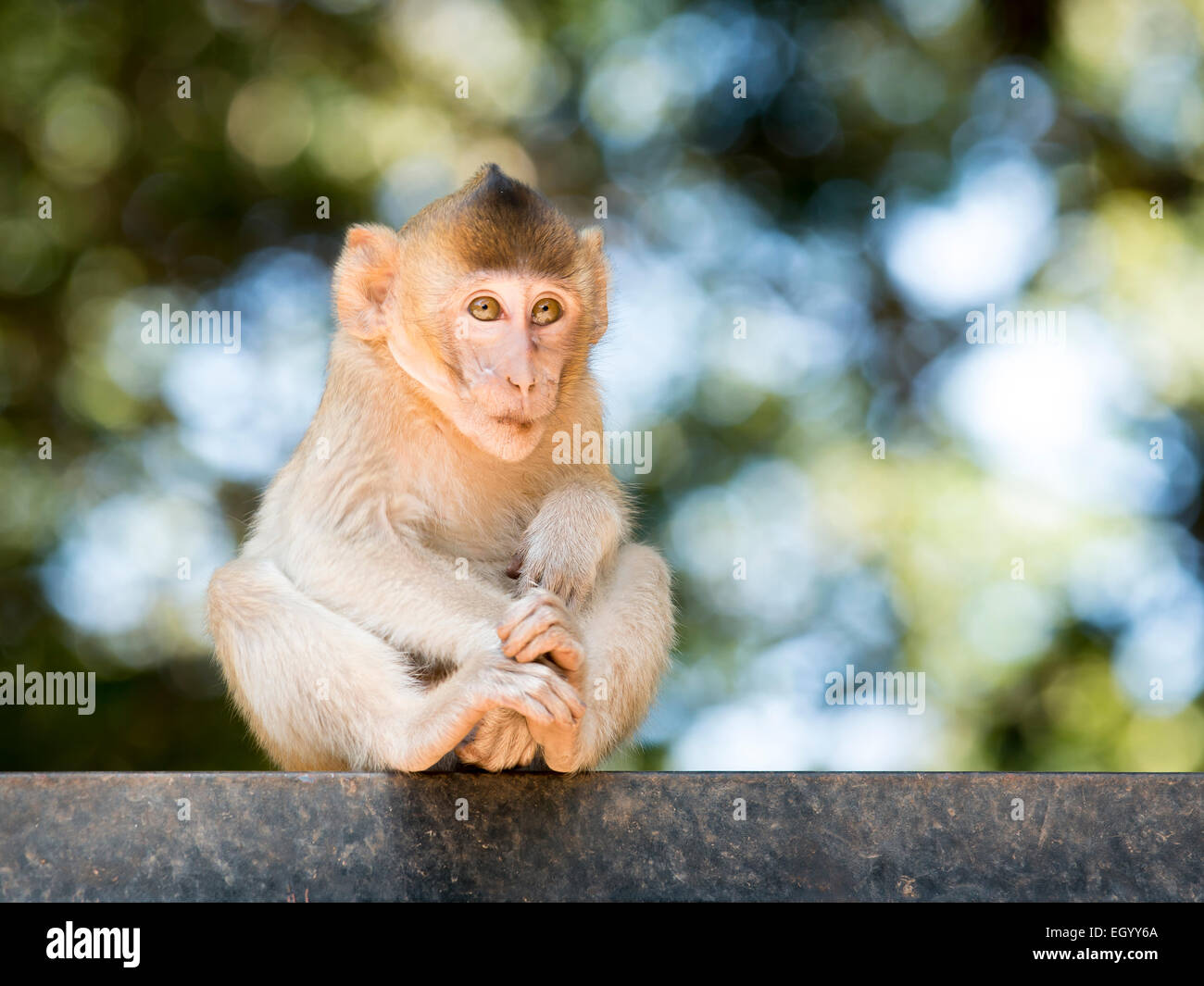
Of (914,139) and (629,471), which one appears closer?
(629,471)

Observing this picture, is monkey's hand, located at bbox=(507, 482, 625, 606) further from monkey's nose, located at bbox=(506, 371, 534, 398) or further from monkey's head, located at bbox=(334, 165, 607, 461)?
monkey's nose, located at bbox=(506, 371, 534, 398)

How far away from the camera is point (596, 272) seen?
501cm

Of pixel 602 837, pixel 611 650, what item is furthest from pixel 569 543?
pixel 602 837

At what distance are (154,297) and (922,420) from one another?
17.5 feet

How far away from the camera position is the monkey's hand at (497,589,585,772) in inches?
145

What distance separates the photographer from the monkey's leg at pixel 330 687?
3.68 m

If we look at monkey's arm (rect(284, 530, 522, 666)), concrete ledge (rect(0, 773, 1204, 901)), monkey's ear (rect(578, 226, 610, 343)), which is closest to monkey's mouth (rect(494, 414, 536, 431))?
monkey's arm (rect(284, 530, 522, 666))

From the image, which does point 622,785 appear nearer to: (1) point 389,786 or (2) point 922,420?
(1) point 389,786

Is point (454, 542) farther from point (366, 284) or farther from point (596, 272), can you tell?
point (596, 272)

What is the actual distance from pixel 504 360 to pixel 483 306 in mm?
249

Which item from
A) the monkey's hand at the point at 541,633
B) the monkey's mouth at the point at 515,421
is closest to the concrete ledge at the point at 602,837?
the monkey's hand at the point at 541,633

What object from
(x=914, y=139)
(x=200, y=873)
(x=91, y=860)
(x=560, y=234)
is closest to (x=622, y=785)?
(x=200, y=873)

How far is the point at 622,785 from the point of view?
3773mm

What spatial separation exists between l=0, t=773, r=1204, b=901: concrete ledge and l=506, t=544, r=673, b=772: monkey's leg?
157 mm
